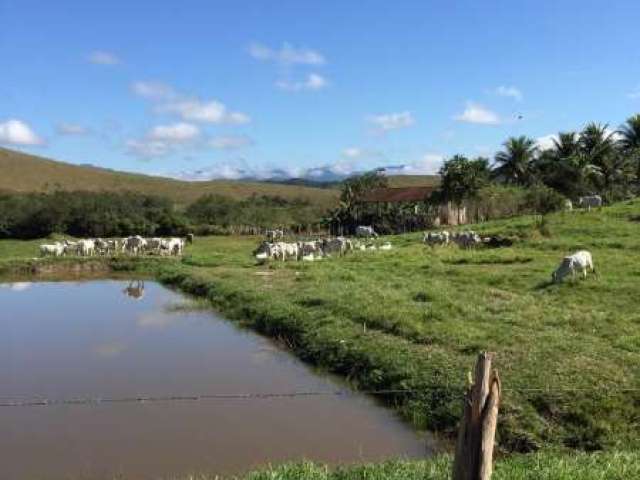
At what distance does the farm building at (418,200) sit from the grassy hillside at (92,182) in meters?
32.6

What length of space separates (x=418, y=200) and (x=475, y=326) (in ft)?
128

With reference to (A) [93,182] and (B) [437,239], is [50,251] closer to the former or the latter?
(B) [437,239]

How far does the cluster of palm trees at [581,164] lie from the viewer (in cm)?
5056

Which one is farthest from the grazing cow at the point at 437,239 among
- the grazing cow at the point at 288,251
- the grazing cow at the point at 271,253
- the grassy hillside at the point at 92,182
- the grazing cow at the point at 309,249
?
the grassy hillside at the point at 92,182

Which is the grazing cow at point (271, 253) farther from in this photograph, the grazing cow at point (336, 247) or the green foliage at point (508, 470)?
the green foliage at point (508, 470)

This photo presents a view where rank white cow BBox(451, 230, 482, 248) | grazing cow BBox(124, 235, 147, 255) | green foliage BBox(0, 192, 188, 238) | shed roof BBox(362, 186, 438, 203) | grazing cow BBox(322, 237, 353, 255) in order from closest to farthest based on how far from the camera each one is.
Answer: white cow BBox(451, 230, 482, 248) → grazing cow BBox(322, 237, 353, 255) → grazing cow BBox(124, 235, 147, 255) → shed roof BBox(362, 186, 438, 203) → green foliage BBox(0, 192, 188, 238)

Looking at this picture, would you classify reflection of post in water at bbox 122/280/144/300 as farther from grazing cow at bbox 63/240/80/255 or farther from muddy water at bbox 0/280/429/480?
grazing cow at bbox 63/240/80/255

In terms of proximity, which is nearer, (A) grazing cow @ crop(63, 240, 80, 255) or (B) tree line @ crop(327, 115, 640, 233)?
(A) grazing cow @ crop(63, 240, 80, 255)

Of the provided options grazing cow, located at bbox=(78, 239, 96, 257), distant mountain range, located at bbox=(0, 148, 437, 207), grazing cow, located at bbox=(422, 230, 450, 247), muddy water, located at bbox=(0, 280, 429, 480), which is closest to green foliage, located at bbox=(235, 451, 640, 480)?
muddy water, located at bbox=(0, 280, 429, 480)

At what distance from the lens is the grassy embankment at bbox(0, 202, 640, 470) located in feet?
31.8

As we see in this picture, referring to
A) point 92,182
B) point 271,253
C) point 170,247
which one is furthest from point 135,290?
point 92,182

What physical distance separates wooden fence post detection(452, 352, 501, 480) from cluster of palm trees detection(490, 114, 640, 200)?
47110 mm

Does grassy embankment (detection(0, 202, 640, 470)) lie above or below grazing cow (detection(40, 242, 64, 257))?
below

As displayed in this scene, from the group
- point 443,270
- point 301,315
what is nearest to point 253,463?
point 301,315
